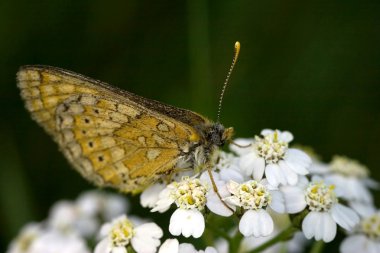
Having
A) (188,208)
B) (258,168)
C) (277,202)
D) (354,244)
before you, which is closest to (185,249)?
(188,208)

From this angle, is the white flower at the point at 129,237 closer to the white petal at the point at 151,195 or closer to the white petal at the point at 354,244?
the white petal at the point at 151,195

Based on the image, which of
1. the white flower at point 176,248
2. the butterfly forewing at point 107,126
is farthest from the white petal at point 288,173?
the white flower at point 176,248

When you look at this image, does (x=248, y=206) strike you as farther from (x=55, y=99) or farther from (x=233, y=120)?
(x=233, y=120)

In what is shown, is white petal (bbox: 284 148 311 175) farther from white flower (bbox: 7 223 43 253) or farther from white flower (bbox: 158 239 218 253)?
white flower (bbox: 7 223 43 253)

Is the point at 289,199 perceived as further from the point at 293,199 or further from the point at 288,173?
the point at 288,173

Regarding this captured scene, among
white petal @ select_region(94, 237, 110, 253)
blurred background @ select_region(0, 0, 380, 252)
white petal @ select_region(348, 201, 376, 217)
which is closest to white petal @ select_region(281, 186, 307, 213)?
white petal @ select_region(348, 201, 376, 217)
